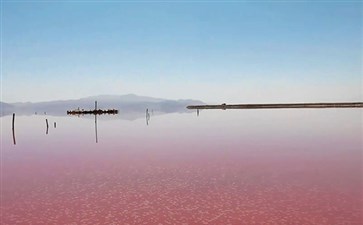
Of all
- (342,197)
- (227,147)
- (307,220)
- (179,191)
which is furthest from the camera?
(227,147)

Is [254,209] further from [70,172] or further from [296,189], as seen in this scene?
[70,172]

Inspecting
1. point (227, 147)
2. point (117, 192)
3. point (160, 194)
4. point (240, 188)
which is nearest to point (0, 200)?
point (117, 192)

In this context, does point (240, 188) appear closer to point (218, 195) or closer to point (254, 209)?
point (218, 195)

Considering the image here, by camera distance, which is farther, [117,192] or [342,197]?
[117,192]

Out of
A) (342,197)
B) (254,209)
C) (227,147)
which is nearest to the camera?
(254,209)

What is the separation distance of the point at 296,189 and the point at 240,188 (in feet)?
8.78

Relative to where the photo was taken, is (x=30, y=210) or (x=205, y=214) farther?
(x=30, y=210)

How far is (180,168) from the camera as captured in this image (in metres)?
24.2

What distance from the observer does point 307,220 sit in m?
14.5

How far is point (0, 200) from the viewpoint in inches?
709

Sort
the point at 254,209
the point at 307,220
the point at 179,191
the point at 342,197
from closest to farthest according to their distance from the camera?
1. the point at 307,220
2. the point at 254,209
3. the point at 342,197
4. the point at 179,191

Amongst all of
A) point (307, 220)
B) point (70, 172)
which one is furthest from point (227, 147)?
point (307, 220)

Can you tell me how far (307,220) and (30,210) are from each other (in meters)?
11.3

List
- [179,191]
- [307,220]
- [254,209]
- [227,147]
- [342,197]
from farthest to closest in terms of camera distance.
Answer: [227,147] < [179,191] < [342,197] < [254,209] < [307,220]
